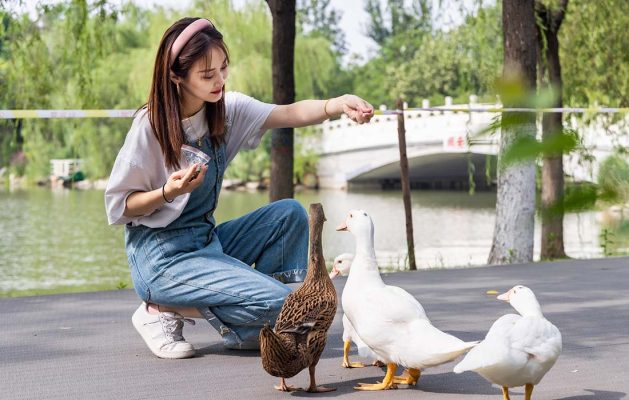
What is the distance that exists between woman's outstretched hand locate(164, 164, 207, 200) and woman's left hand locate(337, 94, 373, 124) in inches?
19.3

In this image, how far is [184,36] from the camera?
10.1 feet

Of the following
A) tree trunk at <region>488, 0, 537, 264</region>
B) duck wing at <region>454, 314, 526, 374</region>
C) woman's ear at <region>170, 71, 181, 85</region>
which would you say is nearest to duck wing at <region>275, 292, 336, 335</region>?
duck wing at <region>454, 314, 526, 374</region>

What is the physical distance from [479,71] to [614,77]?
158 cm

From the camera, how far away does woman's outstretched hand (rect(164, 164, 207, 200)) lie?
275 centimetres

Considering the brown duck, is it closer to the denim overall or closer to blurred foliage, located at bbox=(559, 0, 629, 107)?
the denim overall

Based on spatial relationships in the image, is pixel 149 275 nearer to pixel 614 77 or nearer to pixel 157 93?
pixel 157 93

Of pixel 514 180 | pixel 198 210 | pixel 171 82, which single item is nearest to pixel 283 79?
pixel 514 180

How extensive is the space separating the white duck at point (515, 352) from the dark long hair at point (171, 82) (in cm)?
122

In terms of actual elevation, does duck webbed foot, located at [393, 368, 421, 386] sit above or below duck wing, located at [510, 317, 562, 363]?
below

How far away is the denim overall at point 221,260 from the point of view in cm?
321

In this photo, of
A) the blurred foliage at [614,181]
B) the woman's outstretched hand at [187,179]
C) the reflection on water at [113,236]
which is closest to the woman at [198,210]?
the woman's outstretched hand at [187,179]

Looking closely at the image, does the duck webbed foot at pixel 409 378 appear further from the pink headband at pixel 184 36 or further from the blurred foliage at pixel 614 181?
the blurred foliage at pixel 614 181

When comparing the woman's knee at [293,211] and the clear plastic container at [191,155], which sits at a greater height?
the clear plastic container at [191,155]

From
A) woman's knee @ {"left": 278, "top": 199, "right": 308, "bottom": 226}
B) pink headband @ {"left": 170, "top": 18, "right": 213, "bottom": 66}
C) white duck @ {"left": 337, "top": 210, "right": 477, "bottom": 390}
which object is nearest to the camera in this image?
white duck @ {"left": 337, "top": 210, "right": 477, "bottom": 390}
